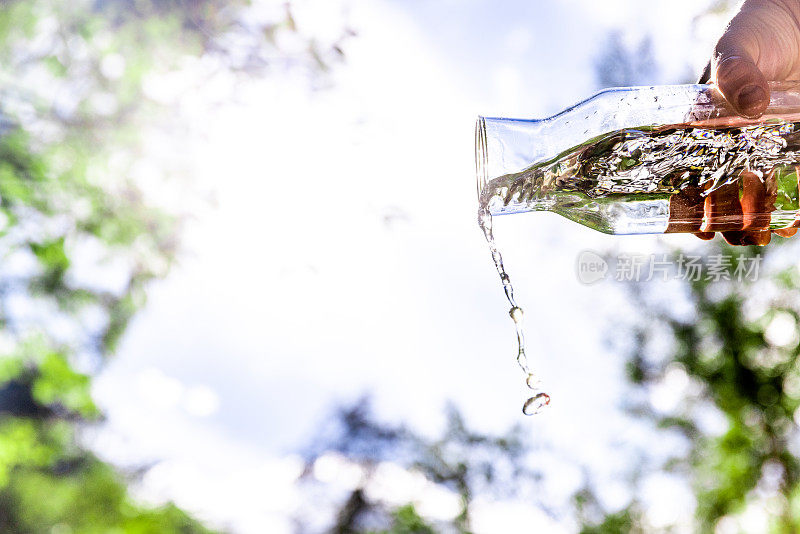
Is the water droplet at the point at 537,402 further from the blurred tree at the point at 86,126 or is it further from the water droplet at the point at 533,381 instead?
the blurred tree at the point at 86,126

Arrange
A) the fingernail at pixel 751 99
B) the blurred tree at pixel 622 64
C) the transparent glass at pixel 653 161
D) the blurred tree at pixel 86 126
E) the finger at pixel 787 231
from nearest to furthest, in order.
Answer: the fingernail at pixel 751 99, the transparent glass at pixel 653 161, the finger at pixel 787 231, the blurred tree at pixel 86 126, the blurred tree at pixel 622 64

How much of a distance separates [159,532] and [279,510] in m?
1.88

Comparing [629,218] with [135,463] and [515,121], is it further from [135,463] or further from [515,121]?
[135,463]

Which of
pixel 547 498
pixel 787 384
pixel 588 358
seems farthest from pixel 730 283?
pixel 547 498

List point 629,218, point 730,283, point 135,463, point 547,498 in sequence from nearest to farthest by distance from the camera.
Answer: point 629,218 < point 730,283 < point 547,498 < point 135,463

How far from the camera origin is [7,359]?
9.70ft

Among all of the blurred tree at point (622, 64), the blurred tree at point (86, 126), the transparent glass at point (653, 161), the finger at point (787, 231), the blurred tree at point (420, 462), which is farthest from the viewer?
the blurred tree at point (420, 462)

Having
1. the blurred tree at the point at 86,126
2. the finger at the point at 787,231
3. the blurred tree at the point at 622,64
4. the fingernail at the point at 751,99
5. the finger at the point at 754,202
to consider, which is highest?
the blurred tree at the point at 622,64

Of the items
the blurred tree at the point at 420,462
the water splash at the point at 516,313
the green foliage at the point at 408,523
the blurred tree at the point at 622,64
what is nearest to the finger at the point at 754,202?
the water splash at the point at 516,313

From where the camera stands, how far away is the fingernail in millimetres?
840

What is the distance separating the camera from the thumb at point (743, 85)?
2.76ft

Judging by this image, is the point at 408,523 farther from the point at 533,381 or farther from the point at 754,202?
the point at 754,202

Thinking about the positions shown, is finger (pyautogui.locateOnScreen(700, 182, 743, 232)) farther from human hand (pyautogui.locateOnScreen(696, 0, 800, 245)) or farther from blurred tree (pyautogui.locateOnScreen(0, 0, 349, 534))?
blurred tree (pyautogui.locateOnScreen(0, 0, 349, 534))

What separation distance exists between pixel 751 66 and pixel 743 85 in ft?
0.13
